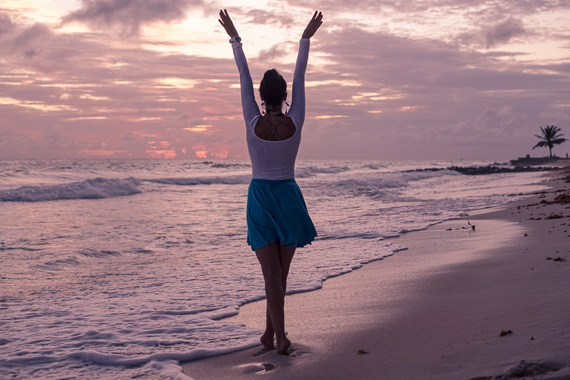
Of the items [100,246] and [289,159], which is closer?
[289,159]

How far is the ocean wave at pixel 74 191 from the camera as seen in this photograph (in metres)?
28.8

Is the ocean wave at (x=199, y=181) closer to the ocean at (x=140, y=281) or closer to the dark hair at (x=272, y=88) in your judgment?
the ocean at (x=140, y=281)

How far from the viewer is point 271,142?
13.6 feet

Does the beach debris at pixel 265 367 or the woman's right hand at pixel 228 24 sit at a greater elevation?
the woman's right hand at pixel 228 24

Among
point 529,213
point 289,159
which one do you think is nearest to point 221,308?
point 289,159

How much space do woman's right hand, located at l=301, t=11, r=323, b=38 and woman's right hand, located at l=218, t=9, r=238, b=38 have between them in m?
0.55

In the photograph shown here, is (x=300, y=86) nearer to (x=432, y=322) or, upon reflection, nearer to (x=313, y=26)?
(x=313, y=26)

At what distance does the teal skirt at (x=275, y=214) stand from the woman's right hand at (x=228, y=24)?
1.15 m

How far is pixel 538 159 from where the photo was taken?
97625 millimetres

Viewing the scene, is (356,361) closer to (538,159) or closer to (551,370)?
(551,370)

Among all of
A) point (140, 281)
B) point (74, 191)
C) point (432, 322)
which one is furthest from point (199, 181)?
point (432, 322)

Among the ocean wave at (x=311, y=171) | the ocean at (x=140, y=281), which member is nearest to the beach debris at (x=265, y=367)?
the ocean at (x=140, y=281)

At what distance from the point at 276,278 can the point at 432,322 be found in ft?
5.30

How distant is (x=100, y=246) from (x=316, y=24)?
27.8ft
